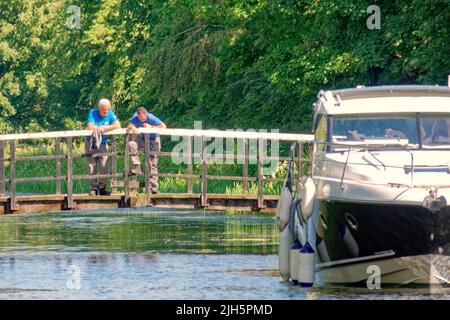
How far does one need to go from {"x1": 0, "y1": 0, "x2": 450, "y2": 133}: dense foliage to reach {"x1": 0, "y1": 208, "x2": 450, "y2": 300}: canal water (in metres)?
4.98

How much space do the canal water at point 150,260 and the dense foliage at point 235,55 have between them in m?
4.98

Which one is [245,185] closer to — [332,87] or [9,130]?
[332,87]

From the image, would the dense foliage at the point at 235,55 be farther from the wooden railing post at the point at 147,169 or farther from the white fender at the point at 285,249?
the white fender at the point at 285,249

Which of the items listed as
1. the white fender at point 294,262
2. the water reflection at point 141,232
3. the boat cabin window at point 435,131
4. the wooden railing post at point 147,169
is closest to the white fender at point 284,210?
the white fender at point 294,262

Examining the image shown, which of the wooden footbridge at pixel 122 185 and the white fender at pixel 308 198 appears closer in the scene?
the white fender at pixel 308 198

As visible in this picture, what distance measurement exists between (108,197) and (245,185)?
9.91ft

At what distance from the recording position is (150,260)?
2830cm

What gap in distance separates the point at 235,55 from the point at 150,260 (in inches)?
841

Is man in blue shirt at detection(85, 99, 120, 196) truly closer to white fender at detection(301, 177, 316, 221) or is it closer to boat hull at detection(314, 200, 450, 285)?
white fender at detection(301, 177, 316, 221)

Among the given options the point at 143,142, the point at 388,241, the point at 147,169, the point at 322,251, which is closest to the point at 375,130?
the point at 322,251

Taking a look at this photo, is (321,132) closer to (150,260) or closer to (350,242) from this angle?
(350,242)

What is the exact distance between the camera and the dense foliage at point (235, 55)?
38.8 m

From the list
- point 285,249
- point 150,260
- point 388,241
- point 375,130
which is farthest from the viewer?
point 150,260

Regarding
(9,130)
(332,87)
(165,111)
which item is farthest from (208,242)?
(9,130)
